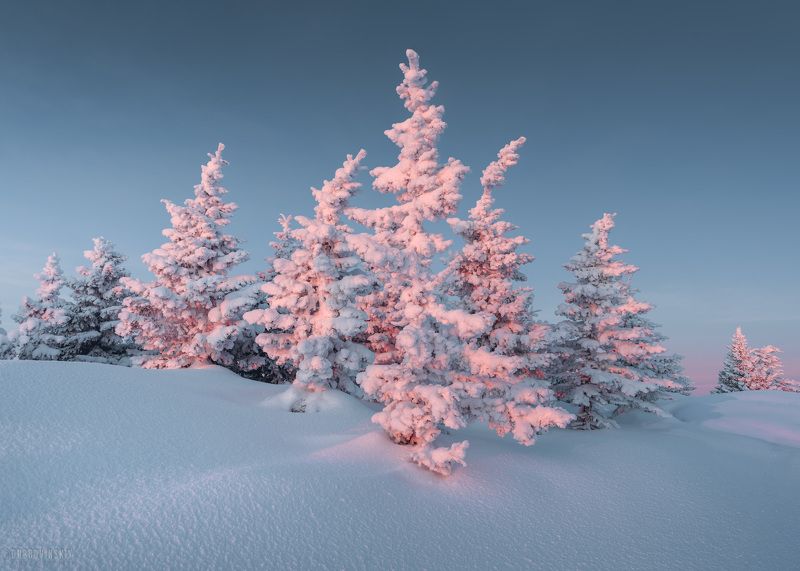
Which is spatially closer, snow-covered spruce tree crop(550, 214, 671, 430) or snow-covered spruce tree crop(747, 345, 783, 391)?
snow-covered spruce tree crop(550, 214, 671, 430)

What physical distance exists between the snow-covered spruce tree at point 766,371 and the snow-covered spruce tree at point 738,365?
0.45 m

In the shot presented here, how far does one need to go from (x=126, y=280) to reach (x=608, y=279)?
25.7 m

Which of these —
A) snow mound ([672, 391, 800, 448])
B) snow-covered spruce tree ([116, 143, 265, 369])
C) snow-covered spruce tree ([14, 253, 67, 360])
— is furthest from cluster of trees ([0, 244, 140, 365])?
snow mound ([672, 391, 800, 448])

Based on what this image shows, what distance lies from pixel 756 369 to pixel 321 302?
54.4m

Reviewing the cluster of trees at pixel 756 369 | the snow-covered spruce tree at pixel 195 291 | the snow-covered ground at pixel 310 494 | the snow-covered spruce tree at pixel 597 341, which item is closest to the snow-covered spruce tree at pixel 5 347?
the snow-covered spruce tree at pixel 195 291

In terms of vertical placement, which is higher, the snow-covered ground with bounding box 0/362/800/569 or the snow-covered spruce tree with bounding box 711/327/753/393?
the snow-covered spruce tree with bounding box 711/327/753/393

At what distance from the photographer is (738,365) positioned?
46500mm

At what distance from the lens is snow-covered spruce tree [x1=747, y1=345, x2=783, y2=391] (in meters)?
44.7

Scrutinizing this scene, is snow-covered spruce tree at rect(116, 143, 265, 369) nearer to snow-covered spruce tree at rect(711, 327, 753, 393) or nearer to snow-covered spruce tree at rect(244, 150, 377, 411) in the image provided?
snow-covered spruce tree at rect(244, 150, 377, 411)

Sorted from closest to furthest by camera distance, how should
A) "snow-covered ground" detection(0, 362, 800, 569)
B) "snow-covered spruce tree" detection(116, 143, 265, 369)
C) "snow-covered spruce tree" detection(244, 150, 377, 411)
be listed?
"snow-covered ground" detection(0, 362, 800, 569)
"snow-covered spruce tree" detection(244, 150, 377, 411)
"snow-covered spruce tree" detection(116, 143, 265, 369)

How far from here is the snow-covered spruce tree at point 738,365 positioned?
45594 millimetres

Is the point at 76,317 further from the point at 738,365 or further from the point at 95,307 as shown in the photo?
the point at 738,365

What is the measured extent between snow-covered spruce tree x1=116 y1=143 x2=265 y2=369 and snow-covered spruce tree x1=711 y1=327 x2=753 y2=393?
53.9 m

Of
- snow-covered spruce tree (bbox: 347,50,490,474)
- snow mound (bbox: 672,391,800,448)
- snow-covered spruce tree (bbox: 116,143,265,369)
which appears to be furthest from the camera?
snow mound (bbox: 672,391,800,448)
